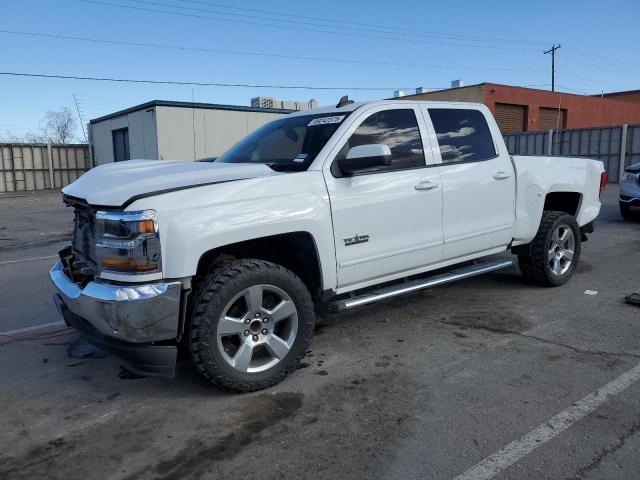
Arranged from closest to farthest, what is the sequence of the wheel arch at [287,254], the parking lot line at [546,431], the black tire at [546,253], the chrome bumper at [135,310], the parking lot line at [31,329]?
the parking lot line at [546,431]
the chrome bumper at [135,310]
the wheel arch at [287,254]
the parking lot line at [31,329]
the black tire at [546,253]

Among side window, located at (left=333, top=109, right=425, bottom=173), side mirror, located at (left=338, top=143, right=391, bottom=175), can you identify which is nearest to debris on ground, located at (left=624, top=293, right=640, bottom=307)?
side window, located at (left=333, top=109, right=425, bottom=173)

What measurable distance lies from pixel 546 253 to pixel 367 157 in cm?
290

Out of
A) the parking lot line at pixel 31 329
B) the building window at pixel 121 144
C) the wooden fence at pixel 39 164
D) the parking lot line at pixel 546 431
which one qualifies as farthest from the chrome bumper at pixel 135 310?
the wooden fence at pixel 39 164

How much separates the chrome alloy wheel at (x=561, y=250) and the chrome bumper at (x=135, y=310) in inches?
167

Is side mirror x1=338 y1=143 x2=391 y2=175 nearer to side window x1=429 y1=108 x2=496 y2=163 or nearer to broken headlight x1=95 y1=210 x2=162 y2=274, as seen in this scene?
side window x1=429 y1=108 x2=496 y2=163

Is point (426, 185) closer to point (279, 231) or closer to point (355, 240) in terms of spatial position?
point (355, 240)

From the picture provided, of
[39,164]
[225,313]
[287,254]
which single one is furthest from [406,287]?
[39,164]

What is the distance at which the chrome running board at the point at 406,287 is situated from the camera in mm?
3965

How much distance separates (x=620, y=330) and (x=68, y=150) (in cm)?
3416

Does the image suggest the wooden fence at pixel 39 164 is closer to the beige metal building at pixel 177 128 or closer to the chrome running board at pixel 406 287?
the beige metal building at pixel 177 128

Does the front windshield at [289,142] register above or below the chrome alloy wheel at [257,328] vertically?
above

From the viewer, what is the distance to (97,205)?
3279mm

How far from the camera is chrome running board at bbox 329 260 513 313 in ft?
13.0

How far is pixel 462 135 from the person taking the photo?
16.3 ft
